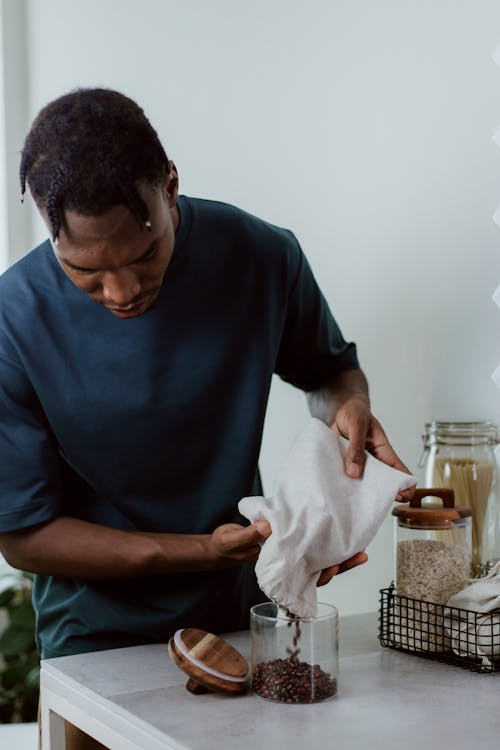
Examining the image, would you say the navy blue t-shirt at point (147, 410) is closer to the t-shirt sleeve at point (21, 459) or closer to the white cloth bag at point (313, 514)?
the t-shirt sleeve at point (21, 459)

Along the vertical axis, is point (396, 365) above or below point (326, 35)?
below

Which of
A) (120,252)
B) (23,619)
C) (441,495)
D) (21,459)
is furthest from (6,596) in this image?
(120,252)

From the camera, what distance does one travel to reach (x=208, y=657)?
3.75ft

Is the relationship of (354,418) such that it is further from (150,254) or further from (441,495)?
(150,254)

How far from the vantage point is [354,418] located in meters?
1.34

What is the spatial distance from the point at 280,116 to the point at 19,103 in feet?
4.16

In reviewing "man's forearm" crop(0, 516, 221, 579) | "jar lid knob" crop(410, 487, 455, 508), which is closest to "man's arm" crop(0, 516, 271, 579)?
"man's forearm" crop(0, 516, 221, 579)

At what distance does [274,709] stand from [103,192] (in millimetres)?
603

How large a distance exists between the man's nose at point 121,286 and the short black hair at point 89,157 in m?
0.07

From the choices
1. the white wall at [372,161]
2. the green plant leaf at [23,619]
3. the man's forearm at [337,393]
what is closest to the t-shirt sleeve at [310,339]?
the man's forearm at [337,393]

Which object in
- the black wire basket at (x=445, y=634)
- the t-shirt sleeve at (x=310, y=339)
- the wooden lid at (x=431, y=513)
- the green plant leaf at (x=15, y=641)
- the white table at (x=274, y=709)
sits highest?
the t-shirt sleeve at (x=310, y=339)

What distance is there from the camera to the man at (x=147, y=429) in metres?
1.39

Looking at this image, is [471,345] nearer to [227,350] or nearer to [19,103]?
[227,350]

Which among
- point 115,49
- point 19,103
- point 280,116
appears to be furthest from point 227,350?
point 19,103
